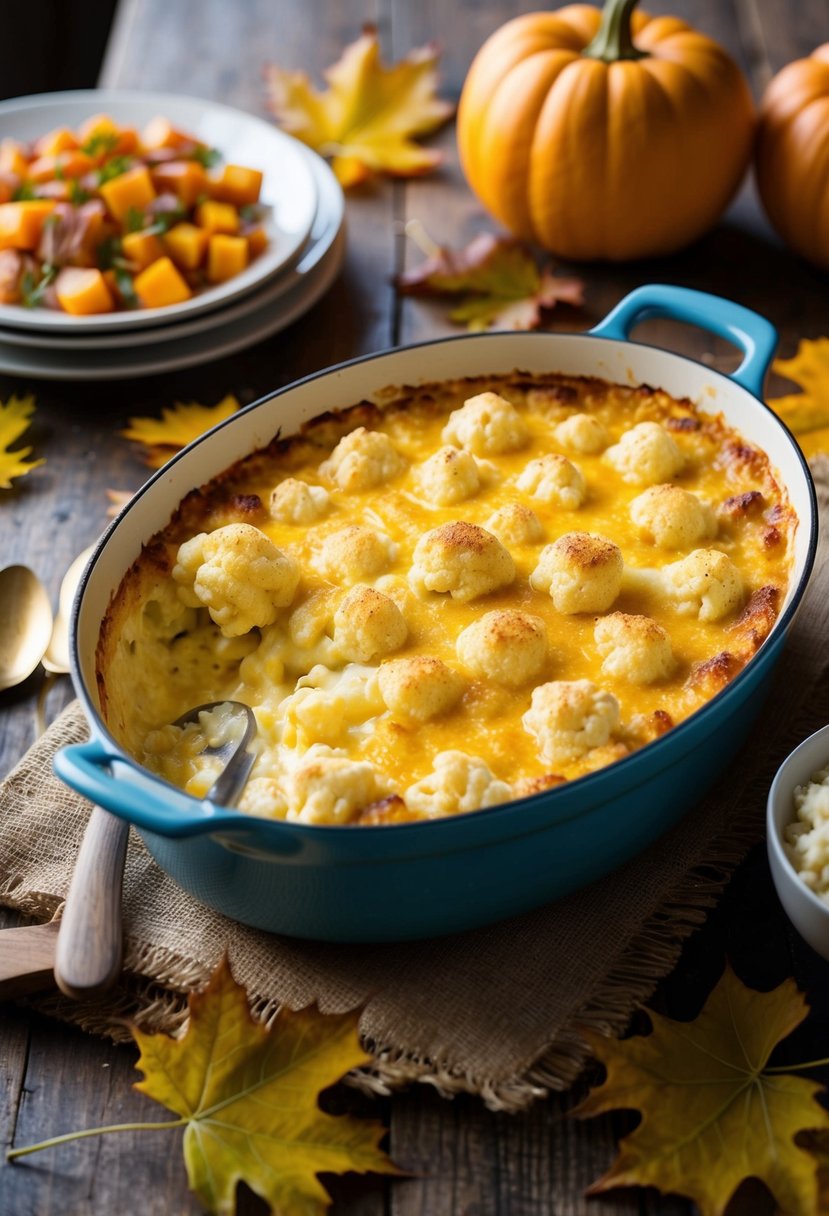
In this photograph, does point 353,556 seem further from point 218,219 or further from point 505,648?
point 218,219

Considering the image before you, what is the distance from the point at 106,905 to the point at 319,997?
12.2 inches

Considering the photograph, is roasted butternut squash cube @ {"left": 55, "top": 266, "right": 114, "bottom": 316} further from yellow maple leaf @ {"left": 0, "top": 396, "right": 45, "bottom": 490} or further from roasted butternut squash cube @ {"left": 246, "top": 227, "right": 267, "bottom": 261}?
roasted butternut squash cube @ {"left": 246, "top": 227, "right": 267, "bottom": 261}

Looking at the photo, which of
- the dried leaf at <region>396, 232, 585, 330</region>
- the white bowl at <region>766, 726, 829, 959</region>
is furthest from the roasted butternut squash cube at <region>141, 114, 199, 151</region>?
the white bowl at <region>766, 726, 829, 959</region>

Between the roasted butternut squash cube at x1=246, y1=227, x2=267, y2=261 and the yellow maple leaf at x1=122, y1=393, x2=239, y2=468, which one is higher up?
the roasted butternut squash cube at x1=246, y1=227, x2=267, y2=261

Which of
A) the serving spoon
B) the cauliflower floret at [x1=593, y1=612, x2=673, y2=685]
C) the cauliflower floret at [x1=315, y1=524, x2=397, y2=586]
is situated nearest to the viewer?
the serving spoon

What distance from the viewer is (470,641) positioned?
190 cm

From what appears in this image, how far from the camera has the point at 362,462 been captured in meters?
2.28

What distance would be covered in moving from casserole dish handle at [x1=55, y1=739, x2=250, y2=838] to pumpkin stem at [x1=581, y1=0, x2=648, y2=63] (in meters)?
2.30

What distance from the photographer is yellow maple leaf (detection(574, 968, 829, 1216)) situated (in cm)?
154

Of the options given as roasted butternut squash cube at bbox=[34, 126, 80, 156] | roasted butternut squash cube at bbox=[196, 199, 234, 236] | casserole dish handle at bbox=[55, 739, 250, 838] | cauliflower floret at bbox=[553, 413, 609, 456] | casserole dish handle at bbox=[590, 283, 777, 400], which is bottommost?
roasted butternut squash cube at bbox=[196, 199, 234, 236]

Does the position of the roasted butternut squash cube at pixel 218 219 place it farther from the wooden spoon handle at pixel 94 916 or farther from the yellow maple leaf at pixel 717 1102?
the yellow maple leaf at pixel 717 1102

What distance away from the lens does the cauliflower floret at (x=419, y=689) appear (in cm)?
183

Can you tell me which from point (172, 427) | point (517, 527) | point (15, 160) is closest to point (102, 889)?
point (517, 527)

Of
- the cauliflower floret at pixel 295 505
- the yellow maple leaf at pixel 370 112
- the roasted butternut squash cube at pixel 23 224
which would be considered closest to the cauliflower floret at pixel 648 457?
the cauliflower floret at pixel 295 505
